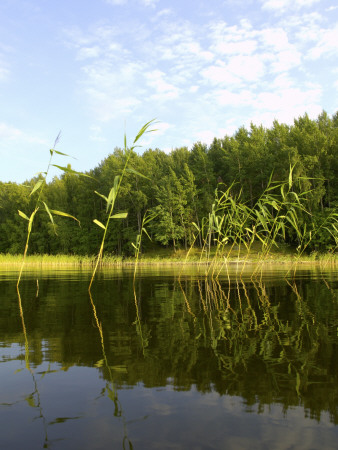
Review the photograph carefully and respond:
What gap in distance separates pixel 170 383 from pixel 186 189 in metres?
47.1

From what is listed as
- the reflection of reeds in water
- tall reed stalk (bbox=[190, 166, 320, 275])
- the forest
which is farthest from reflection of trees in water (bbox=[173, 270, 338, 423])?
the forest

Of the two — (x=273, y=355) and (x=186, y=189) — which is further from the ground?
(x=186, y=189)

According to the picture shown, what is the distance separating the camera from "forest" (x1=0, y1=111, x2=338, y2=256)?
41.8 meters

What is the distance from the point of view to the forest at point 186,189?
41844 millimetres

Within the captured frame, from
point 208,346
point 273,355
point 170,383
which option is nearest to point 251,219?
point 208,346

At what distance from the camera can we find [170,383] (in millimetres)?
2389

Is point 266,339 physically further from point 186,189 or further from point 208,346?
point 186,189

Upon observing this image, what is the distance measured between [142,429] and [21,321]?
3.60 meters

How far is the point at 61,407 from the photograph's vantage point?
203 cm

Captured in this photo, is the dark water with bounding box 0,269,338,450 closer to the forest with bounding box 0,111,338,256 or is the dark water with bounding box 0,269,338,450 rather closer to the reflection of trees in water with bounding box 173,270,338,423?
the reflection of trees in water with bounding box 173,270,338,423

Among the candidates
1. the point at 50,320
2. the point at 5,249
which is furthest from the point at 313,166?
the point at 5,249

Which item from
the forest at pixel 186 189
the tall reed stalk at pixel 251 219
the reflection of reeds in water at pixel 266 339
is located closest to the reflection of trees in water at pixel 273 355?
the reflection of reeds in water at pixel 266 339

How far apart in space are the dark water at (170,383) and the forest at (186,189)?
34268 millimetres

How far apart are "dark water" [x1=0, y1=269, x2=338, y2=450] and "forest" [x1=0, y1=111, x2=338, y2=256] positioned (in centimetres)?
3427
